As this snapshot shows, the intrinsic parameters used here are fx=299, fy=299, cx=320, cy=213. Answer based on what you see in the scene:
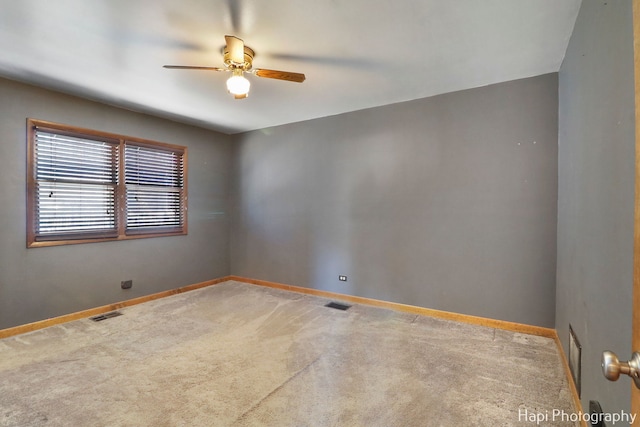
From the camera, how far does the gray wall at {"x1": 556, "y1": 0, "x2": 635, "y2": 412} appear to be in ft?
3.51

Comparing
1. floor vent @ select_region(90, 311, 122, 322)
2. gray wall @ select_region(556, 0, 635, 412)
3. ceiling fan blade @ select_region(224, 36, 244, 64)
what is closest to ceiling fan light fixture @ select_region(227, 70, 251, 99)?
ceiling fan blade @ select_region(224, 36, 244, 64)

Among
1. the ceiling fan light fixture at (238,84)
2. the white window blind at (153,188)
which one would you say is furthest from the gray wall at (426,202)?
the ceiling fan light fixture at (238,84)

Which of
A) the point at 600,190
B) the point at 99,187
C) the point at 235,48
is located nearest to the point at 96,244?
the point at 99,187

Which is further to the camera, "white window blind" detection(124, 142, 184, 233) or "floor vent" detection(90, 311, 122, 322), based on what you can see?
"white window blind" detection(124, 142, 184, 233)

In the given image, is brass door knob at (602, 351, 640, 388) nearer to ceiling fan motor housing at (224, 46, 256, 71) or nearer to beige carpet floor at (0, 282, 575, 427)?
beige carpet floor at (0, 282, 575, 427)

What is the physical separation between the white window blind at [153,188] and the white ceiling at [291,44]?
0.87m

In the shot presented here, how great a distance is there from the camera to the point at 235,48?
214 cm

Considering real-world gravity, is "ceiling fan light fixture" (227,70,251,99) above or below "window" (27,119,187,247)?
above

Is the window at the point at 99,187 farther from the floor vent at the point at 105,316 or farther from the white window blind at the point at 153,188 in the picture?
the floor vent at the point at 105,316

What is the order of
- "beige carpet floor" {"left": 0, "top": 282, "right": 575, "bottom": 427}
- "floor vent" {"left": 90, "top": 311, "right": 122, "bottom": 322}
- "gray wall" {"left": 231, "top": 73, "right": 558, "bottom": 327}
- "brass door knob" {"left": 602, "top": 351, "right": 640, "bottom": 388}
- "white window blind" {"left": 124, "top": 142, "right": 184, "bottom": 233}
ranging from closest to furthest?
"brass door knob" {"left": 602, "top": 351, "right": 640, "bottom": 388} < "beige carpet floor" {"left": 0, "top": 282, "right": 575, "bottom": 427} < "gray wall" {"left": 231, "top": 73, "right": 558, "bottom": 327} < "floor vent" {"left": 90, "top": 311, "right": 122, "bottom": 322} < "white window blind" {"left": 124, "top": 142, "right": 184, "bottom": 233}

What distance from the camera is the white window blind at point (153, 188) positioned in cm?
389

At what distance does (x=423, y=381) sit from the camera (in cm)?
212

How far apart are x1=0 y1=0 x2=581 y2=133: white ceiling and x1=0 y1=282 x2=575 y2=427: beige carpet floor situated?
8.09 feet

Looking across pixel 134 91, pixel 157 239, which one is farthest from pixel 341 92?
pixel 157 239
